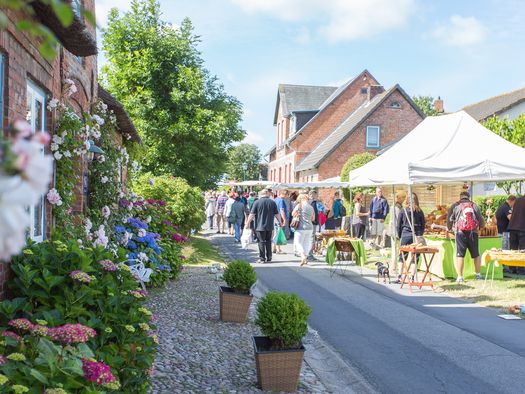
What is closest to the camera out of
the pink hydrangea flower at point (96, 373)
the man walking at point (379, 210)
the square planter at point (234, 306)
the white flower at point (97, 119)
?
the pink hydrangea flower at point (96, 373)

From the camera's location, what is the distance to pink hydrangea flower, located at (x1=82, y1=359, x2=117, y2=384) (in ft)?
10.3

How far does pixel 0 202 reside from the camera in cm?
83

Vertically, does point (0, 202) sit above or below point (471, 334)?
above

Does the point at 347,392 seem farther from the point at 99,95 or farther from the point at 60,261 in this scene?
the point at 99,95

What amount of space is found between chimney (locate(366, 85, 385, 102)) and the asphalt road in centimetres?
3076

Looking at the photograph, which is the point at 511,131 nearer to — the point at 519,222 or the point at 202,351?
the point at 519,222

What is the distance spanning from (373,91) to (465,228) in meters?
31.0

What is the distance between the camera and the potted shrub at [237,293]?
310 inches

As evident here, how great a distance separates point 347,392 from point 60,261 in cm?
288

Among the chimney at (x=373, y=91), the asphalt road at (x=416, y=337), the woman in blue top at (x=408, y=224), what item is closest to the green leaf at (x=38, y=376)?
the asphalt road at (x=416, y=337)

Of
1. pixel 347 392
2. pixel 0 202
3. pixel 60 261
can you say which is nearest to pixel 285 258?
pixel 347 392

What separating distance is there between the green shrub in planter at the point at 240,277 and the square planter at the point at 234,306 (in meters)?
0.20

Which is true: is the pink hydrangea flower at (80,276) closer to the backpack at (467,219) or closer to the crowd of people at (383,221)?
the crowd of people at (383,221)

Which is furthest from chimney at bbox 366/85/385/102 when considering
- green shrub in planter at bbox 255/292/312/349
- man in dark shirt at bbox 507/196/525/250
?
green shrub in planter at bbox 255/292/312/349
